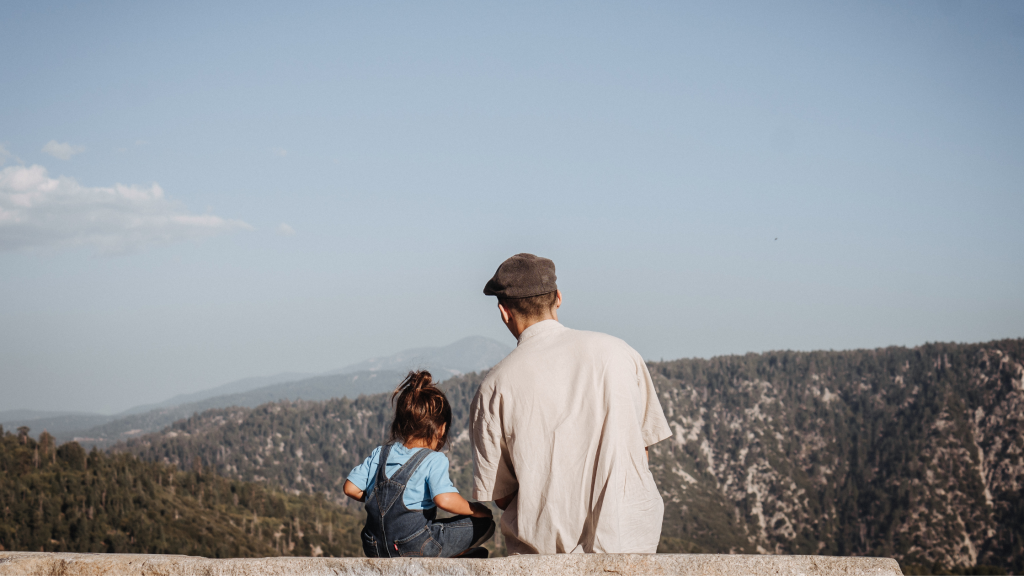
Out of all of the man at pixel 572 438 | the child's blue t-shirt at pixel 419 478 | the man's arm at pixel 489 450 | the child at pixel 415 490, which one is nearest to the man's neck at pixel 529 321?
the man at pixel 572 438

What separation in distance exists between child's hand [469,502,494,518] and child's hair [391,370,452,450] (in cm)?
41

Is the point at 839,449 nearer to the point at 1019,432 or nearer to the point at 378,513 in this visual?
the point at 1019,432

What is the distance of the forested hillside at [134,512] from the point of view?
216 feet

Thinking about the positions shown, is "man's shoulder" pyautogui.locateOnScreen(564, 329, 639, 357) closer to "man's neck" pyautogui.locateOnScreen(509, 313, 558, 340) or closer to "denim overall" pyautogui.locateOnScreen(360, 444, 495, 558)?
"man's neck" pyautogui.locateOnScreen(509, 313, 558, 340)

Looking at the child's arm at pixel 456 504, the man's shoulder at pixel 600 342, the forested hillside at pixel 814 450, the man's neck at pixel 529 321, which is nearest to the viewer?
the man's shoulder at pixel 600 342

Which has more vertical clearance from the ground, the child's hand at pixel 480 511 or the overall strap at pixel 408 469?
the overall strap at pixel 408 469

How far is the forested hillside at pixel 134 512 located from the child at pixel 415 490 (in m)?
61.4

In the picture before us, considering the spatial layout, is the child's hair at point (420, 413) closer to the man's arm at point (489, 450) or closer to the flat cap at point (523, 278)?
the man's arm at point (489, 450)

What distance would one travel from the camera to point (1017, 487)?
130000 mm

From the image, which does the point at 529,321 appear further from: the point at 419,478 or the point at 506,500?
the point at 419,478

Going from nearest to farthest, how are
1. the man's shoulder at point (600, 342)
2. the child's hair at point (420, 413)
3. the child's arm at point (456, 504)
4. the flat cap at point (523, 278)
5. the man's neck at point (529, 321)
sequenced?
the man's shoulder at point (600, 342) < the flat cap at point (523, 278) < the man's neck at point (529, 321) < the child's arm at point (456, 504) < the child's hair at point (420, 413)

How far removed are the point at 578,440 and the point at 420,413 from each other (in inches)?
44.0

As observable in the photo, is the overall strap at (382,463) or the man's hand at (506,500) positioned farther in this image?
the overall strap at (382,463)

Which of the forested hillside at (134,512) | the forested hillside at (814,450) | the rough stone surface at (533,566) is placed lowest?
the forested hillside at (814,450)
